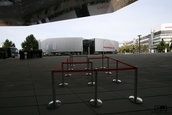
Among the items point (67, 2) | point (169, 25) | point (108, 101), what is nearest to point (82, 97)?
point (108, 101)

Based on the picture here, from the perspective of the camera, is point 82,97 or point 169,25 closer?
point 82,97

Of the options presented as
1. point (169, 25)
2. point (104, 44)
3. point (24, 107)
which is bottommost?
point (24, 107)

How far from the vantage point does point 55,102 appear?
9.87 ft

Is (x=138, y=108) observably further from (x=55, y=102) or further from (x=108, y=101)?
(x=55, y=102)

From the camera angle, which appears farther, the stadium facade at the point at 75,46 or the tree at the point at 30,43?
the tree at the point at 30,43

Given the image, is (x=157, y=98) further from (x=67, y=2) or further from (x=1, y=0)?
(x=1, y=0)

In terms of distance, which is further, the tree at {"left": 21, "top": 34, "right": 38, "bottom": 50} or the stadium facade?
the tree at {"left": 21, "top": 34, "right": 38, "bottom": 50}

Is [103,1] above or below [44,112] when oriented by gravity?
above

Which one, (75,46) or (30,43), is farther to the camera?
(30,43)

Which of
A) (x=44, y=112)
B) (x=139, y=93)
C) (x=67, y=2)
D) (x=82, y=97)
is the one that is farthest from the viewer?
(x=67, y=2)

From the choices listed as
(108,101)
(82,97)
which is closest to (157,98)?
(108,101)

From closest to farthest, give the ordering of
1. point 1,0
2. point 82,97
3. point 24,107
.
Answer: point 24,107 → point 82,97 → point 1,0

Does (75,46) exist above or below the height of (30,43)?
below

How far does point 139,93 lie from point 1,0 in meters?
22.1
